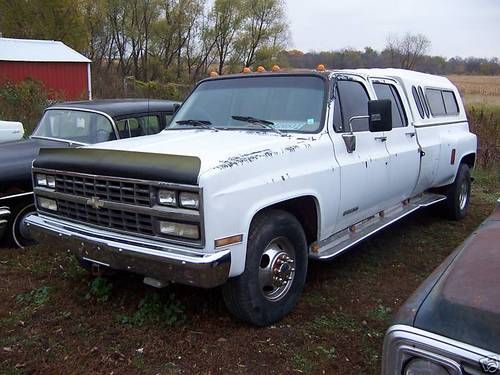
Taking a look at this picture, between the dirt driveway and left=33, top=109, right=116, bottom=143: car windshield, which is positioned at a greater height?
left=33, top=109, right=116, bottom=143: car windshield

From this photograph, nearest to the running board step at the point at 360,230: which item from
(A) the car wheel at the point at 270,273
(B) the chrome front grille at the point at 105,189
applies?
(A) the car wheel at the point at 270,273

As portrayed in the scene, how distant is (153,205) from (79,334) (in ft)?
3.90

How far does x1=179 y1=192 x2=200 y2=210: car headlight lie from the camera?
3.21 metres

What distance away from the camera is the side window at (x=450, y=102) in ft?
23.6

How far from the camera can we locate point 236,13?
5156 centimetres

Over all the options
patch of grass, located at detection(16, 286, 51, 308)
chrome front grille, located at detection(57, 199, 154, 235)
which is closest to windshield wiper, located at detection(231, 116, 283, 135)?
chrome front grille, located at detection(57, 199, 154, 235)

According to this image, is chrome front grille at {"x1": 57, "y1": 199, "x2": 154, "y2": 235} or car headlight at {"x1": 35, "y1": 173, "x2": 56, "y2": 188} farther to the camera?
car headlight at {"x1": 35, "y1": 173, "x2": 56, "y2": 188}

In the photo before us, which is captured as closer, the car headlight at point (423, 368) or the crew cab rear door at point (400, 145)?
the car headlight at point (423, 368)

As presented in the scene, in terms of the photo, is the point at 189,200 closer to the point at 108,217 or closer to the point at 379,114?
the point at 108,217

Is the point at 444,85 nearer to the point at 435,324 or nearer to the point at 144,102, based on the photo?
the point at 144,102

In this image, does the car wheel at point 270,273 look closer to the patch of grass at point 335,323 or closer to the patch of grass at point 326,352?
the patch of grass at point 335,323

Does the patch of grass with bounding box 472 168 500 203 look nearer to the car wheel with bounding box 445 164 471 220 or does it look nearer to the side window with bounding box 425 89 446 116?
the car wheel with bounding box 445 164 471 220

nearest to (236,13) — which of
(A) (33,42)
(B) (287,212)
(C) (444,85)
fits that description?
(A) (33,42)

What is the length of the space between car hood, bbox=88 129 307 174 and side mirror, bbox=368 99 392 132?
2.54 feet
